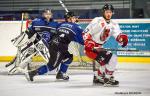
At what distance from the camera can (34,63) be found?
8.47 metres

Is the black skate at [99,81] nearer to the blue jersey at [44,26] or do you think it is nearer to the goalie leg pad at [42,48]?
the blue jersey at [44,26]

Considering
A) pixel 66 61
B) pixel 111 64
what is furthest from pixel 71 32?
pixel 111 64

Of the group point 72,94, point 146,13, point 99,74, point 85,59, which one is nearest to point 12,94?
point 72,94

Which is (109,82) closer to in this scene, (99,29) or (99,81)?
(99,81)

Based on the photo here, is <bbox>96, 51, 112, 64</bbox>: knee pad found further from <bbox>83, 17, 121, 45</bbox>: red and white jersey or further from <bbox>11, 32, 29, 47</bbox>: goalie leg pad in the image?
<bbox>11, 32, 29, 47</bbox>: goalie leg pad

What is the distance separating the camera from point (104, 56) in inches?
233

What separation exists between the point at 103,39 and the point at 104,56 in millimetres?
231

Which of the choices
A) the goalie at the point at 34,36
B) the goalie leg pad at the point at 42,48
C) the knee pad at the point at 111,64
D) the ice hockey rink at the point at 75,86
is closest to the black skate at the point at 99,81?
the ice hockey rink at the point at 75,86

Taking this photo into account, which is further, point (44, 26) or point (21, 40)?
point (21, 40)

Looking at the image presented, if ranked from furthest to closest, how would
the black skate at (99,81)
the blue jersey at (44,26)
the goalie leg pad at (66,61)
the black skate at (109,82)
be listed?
the blue jersey at (44,26) < the goalie leg pad at (66,61) < the black skate at (99,81) < the black skate at (109,82)

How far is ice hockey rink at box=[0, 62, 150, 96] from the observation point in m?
5.36

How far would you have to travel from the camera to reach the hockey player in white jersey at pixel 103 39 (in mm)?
5930

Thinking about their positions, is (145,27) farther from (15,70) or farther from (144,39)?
(15,70)

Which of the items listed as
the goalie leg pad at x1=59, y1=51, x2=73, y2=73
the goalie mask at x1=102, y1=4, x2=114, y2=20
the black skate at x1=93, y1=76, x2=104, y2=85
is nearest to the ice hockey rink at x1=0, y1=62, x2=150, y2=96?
the black skate at x1=93, y1=76, x2=104, y2=85
